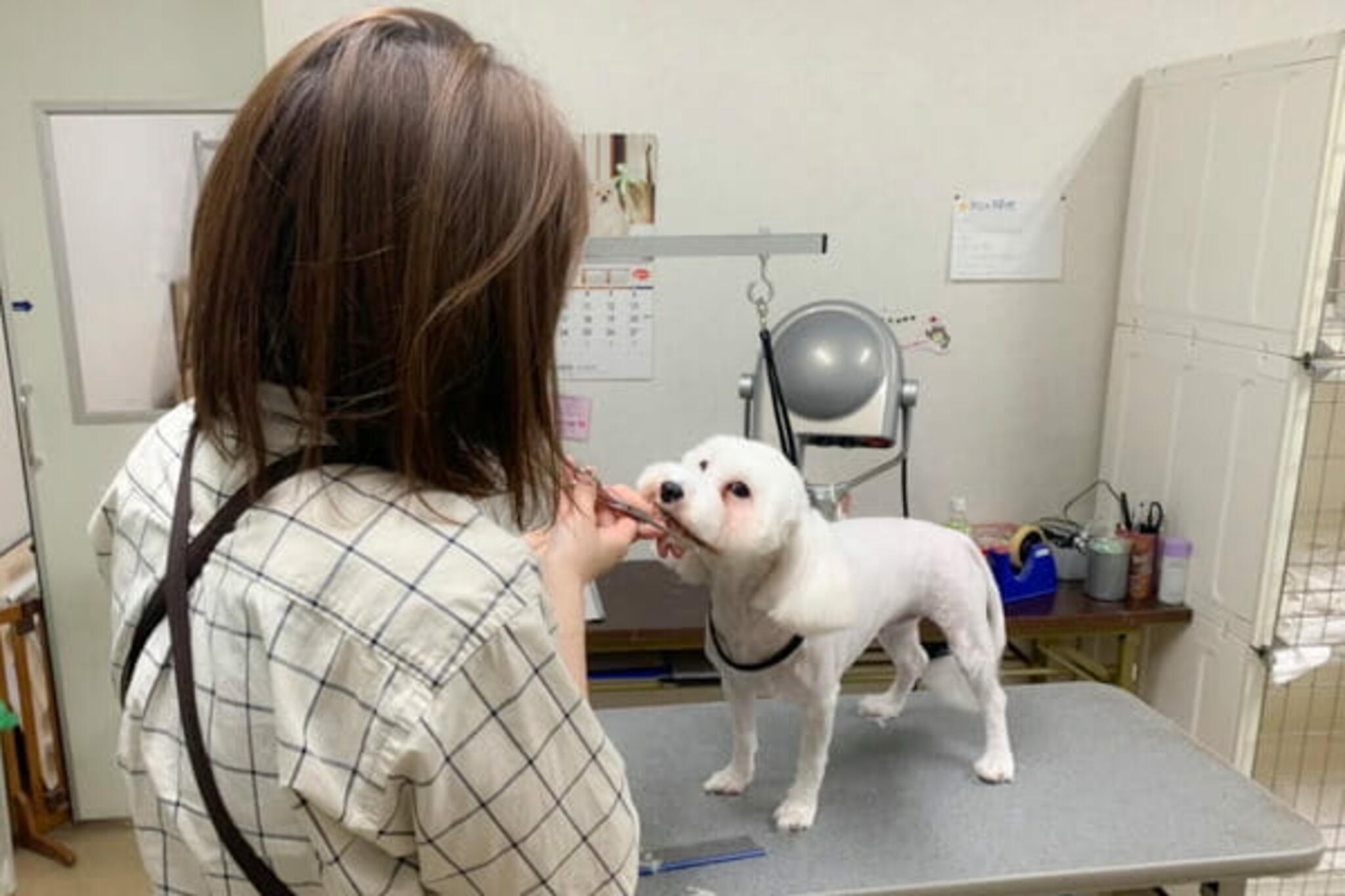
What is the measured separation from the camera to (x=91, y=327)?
2488mm

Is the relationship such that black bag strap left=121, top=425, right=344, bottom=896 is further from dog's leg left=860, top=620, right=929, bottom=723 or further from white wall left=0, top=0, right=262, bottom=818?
white wall left=0, top=0, right=262, bottom=818

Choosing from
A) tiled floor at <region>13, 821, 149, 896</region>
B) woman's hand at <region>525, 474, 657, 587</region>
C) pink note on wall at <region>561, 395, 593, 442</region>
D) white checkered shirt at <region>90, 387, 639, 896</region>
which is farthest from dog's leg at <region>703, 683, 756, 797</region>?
tiled floor at <region>13, 821, 149, 896</region>

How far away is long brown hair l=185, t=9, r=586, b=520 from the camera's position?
0.62 m

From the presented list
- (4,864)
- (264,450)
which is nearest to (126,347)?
(4,864)

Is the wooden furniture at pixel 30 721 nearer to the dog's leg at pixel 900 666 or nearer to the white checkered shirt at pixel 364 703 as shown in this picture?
the dog's leg at pixel 900 666

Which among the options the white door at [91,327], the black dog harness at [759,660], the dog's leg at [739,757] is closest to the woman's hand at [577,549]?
the black dog harness at [759,660]

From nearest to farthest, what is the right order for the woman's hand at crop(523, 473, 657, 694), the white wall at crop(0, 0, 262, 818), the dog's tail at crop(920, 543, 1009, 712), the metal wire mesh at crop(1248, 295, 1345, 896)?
the woman's hand at crop(523, 473, 657, 694)
the dog's tail at crop(920, 543, 1009, 712)
the metal wire mesh at crop(1248, 295, 1345, 896)
the white wall at crop(0, 0, 262, 818)

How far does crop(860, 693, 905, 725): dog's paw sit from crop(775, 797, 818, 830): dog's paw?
341 millimetres

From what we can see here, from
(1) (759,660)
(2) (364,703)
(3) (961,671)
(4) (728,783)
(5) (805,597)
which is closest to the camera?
(2) (364,703)

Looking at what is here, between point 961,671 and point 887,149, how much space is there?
1.30 metres

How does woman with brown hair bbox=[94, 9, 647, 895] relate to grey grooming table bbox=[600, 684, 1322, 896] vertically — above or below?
above

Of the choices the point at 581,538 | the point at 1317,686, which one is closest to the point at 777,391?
the point at 581,538

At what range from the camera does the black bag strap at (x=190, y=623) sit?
653 mm

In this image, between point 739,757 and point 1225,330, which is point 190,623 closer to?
point 739,757
